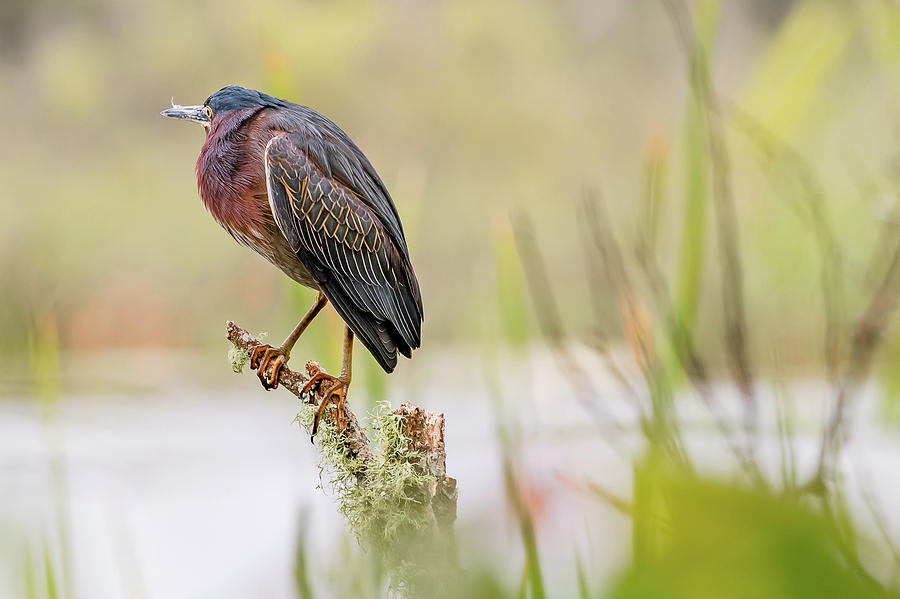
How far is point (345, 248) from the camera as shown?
0.64m

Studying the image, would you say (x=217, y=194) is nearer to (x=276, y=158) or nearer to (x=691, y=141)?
(x=276, y=158)

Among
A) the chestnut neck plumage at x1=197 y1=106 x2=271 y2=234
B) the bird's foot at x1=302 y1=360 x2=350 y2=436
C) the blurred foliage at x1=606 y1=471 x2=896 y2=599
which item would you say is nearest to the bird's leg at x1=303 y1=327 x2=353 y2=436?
the bird's foot at x1=302 y1=360 x2=350 y2=436

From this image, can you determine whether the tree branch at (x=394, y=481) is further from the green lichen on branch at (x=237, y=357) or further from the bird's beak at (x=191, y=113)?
the bird's beak at (x=191, y=113)

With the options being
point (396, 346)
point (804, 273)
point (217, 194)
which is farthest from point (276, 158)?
point (804, 273)

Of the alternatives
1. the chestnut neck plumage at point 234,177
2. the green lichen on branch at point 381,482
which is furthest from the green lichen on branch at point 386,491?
the chestnut neck plumage at point 234,177

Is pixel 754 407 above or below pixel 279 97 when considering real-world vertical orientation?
below

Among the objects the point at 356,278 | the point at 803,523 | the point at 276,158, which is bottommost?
the point at 803,523

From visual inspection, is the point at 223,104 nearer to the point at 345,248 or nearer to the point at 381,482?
the point at 345,248

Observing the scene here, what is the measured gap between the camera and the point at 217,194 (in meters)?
0.65

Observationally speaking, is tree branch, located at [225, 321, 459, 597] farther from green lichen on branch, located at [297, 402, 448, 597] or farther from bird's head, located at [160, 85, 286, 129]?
bird's head, located at [160, 85, 286, 129]

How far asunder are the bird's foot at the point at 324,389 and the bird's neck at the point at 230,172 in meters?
0.13

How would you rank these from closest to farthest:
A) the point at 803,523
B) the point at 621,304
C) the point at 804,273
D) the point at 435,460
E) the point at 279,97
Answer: the point at 803,523 → the point at 621,304 → the point at 435,460 → the point at 279,97 → the point at 804,273

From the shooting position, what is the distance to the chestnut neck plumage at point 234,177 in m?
0.65

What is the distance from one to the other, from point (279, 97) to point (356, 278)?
0.59 feet
